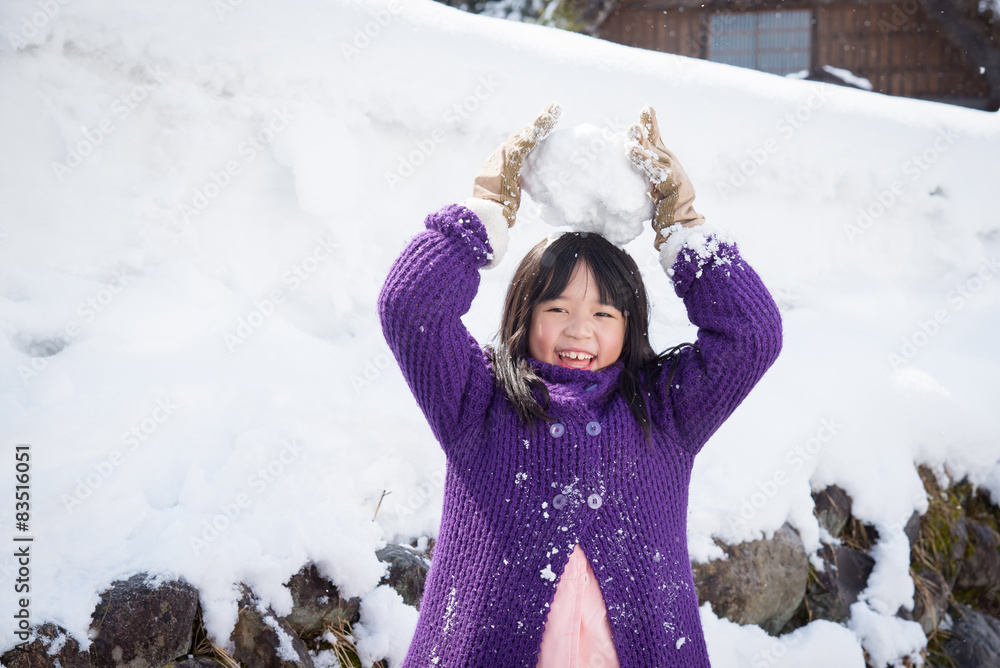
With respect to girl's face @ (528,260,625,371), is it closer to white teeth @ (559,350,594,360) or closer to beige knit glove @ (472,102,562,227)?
white teeth @ (559,350,594,360)

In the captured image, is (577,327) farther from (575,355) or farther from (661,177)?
(661,177)

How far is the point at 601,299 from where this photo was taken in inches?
60.5

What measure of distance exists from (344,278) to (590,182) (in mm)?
1365

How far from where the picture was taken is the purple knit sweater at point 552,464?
136 centimetres

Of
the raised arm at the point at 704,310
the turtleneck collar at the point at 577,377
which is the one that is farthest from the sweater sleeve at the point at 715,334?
the turtleneck collar at the point at 577,377

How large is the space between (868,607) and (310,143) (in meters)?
2.50

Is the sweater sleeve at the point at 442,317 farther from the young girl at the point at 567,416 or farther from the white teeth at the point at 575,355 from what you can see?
the white teeth at the point at 575,355

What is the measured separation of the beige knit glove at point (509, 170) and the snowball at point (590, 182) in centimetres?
3

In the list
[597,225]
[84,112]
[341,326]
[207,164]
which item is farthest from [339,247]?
[597,225]

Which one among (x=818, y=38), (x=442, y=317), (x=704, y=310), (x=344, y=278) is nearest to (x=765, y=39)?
(x=818, y=38)

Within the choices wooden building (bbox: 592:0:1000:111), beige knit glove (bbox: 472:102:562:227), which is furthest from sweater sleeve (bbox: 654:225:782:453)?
wooden building (bbox: 592:0:1000:111)

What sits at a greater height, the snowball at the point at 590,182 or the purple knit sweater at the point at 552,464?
the snowball at the point at 590,182

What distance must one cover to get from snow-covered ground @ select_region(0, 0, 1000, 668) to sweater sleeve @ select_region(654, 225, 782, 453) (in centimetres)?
87

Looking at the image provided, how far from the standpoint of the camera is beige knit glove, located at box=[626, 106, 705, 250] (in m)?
1.52
